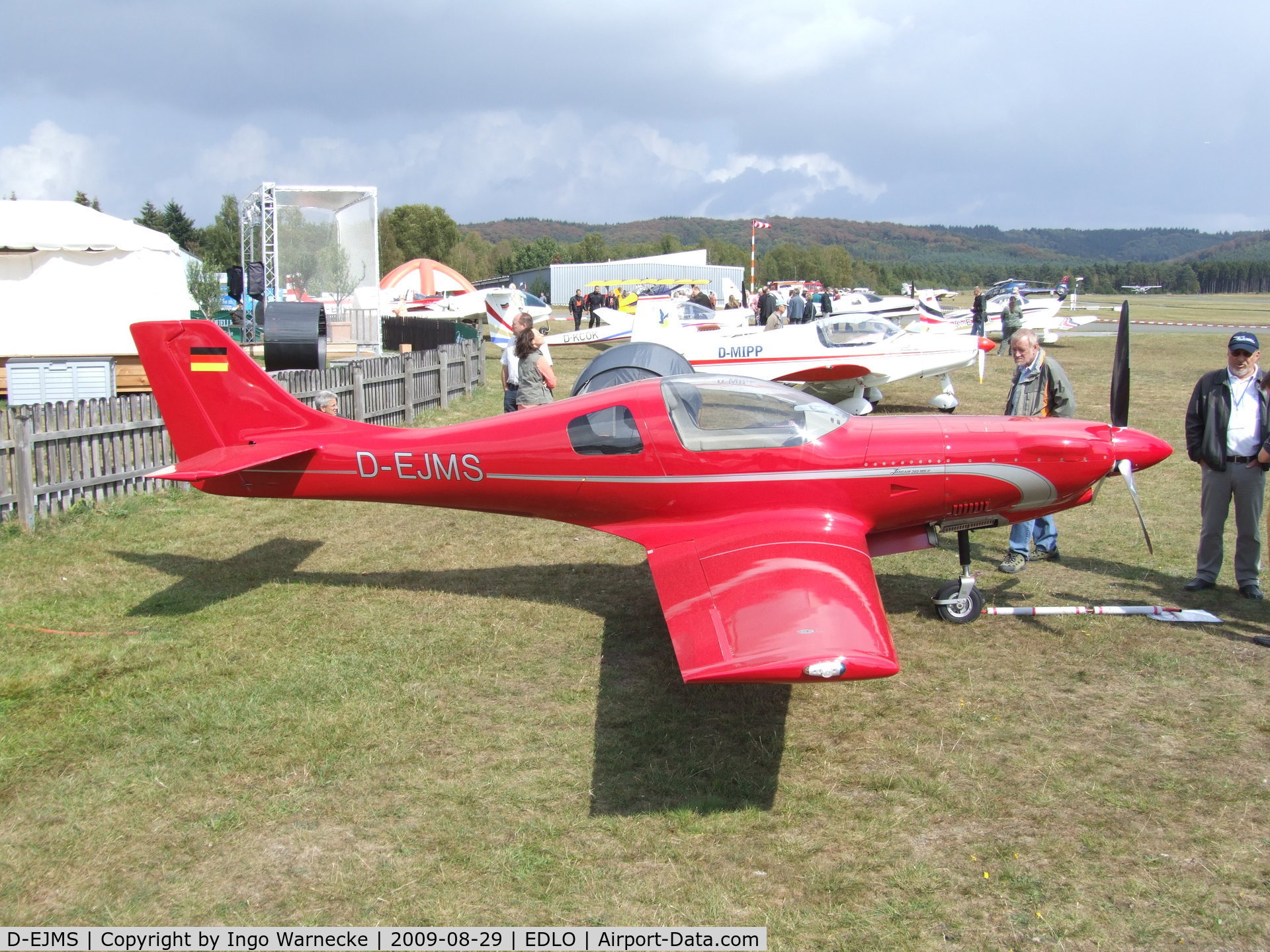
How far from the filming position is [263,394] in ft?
21.5

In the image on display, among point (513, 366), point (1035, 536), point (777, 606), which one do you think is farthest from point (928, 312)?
point (777, 606)

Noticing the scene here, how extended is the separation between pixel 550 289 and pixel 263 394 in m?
71.4

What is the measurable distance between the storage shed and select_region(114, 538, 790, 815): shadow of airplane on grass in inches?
317

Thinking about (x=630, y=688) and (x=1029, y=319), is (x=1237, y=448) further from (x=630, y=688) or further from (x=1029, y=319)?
(x=1029, y=319)

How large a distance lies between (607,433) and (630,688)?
1.68 meters

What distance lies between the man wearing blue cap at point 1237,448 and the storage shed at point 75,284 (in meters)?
13.4

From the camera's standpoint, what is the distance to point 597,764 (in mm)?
4379

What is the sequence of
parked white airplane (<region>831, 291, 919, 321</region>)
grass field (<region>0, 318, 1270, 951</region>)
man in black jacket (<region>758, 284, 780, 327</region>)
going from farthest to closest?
parked white airplane (<region>831, 291, 919, 321</region>) < man in black jacket (<region>758, 284, 780, 327</region>) < grass field (<region>0, 318, 1270, 951</region>)

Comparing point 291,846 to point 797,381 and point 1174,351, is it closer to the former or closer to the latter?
point 797,381

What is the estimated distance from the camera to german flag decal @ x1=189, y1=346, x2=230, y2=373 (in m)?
6.49

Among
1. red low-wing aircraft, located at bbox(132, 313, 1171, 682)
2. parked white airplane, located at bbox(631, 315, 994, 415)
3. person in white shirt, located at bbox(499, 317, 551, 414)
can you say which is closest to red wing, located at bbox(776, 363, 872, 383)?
parked white airplane, located at bbox(631, 315, 994, 415)

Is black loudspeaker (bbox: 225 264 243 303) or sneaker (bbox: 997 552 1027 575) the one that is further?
black loudspeaker (bbox: 225 264 243 303)

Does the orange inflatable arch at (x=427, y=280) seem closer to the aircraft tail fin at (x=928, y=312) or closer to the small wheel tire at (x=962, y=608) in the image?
the aircraft tail fin at (x=928, y=312)

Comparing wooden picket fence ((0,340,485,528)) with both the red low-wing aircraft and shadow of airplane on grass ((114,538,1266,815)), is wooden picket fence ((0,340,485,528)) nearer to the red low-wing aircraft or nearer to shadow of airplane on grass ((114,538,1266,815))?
shadow of airplane on grass ((114,538,1266,815))
